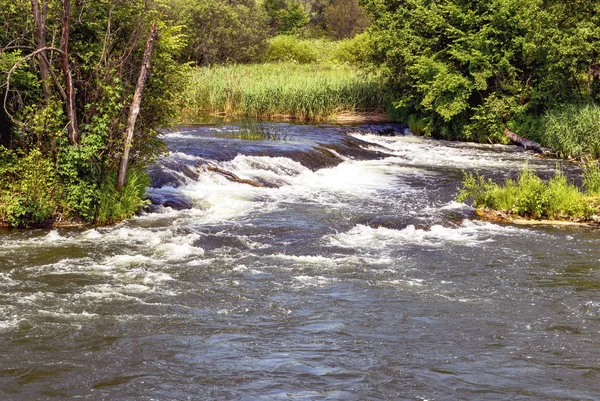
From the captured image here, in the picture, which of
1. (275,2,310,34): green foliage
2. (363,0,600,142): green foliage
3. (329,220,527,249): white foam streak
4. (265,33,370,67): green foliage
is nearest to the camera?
(329,220,527,249): white foam streak

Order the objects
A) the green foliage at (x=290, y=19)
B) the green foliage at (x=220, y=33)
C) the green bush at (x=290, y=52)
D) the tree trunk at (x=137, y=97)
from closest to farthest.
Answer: the tree trunk at (x=137, y=97)
the green foliage at (x=220, y=33)
the green bush at (x=290, y=52)
the green foliage at (x=290, y=19)

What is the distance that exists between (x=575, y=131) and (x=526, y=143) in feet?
8.94

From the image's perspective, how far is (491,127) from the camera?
28.6 m

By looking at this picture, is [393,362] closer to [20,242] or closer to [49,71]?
[20,242]

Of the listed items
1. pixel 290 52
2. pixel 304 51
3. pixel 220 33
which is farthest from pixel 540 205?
pixel 290 52

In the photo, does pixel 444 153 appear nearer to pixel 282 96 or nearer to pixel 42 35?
pixel 282 96

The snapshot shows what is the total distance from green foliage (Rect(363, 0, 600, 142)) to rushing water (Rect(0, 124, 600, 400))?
37.6ft

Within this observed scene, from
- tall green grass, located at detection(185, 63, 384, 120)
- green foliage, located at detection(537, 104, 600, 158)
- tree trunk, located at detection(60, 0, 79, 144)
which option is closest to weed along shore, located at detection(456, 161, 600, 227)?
tree trunk, located at detection(60, 0, 79, 144)

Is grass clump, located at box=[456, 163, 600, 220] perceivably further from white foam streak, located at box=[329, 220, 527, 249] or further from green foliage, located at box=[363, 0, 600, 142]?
green foliage, located at box=[363, 0, 600, 142]

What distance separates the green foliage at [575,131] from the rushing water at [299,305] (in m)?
8.83

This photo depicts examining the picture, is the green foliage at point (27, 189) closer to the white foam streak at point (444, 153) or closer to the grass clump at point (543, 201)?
the grass clump at point (543, 201)

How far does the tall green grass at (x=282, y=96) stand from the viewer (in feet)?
107

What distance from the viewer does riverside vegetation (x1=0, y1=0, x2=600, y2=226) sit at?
13.4 metres

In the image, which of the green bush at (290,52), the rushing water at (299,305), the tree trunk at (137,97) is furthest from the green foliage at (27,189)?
the green bush at (290,52)
